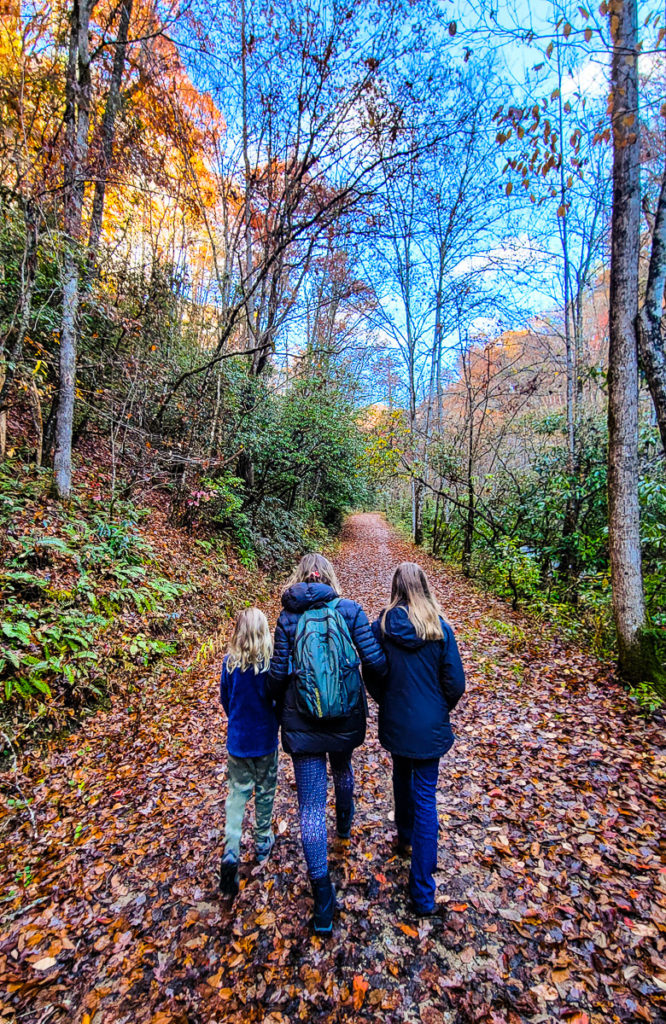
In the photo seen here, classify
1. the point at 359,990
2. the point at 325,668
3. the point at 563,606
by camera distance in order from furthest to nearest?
1. the point at 563,606
2. the point at 325,668
3. the point at 359,990

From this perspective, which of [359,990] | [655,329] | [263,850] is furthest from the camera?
[655,329]

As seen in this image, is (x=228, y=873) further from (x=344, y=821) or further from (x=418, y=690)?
(x=418, y=690)

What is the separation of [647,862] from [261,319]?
1350 cm

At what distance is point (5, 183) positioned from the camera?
606 centimetres

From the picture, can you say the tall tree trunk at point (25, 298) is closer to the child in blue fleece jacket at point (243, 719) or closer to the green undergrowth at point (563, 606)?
the child in blue fleece jacket at point (243, 719)

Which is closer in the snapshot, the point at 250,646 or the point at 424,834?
the point at 424,834

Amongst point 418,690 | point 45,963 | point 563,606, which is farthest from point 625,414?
point 45,963

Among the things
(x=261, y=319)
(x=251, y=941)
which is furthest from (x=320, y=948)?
(x=261, y=319)

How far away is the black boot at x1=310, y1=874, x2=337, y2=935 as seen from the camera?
103 inches

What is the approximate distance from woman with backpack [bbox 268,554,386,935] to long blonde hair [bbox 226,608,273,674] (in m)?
0.23

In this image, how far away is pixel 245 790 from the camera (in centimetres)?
304

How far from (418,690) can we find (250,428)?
30.2 ft

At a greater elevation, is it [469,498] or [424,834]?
[469,498]

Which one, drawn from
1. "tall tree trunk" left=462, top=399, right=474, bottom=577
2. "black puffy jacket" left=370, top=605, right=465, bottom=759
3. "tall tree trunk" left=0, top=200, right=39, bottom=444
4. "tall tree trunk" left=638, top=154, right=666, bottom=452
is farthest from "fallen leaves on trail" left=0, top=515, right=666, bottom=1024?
"tall tree trunk" left=462, top=399, right=474, bottom=577
